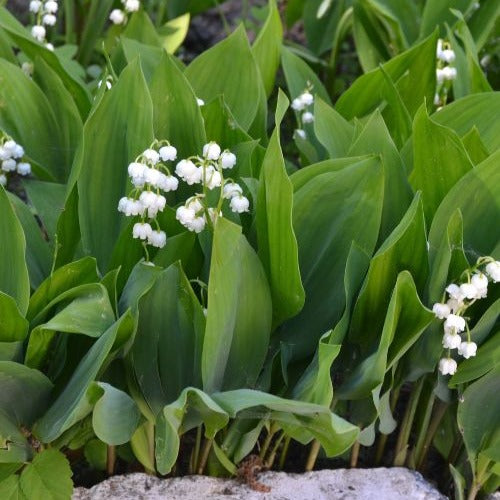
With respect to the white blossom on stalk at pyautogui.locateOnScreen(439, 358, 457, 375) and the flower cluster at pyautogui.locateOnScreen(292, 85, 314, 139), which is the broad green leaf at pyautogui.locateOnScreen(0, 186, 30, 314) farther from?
the flower cluster at pyautogui.locateOnScreen(292, 85, 314, 139)

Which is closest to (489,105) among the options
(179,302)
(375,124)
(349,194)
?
(375,124)

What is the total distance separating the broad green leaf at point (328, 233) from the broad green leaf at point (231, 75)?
0.51 m

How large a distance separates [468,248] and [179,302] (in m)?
0.57

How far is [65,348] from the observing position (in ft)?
5.60

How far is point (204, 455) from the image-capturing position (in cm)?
180

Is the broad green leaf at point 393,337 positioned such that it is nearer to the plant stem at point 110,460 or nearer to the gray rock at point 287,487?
the gray rock at point 287,487

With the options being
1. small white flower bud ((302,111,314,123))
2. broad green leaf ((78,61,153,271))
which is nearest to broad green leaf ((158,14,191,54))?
small white flower bud ((302,111,314,123))

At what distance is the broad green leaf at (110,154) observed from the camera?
6.01 feet

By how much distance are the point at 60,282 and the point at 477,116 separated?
1.00 m

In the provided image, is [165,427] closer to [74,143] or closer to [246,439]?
[246,439]

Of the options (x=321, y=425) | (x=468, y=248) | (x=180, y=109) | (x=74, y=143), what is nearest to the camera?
(x=321, y=425)

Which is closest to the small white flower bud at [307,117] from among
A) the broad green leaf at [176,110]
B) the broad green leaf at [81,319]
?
the broad green leaf at [176,110]

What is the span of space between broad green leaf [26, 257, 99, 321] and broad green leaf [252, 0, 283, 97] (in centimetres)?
101

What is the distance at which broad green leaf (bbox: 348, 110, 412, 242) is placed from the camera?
1769 millimetres
